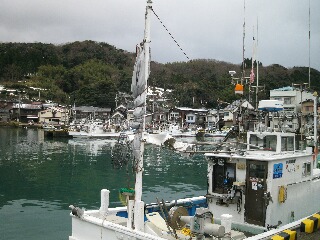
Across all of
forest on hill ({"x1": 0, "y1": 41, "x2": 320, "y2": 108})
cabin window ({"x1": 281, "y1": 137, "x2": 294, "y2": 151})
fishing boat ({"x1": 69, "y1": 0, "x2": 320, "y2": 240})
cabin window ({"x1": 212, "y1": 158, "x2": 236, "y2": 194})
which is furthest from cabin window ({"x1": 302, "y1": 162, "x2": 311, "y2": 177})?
forest on hill ({"x1": 0, "y1": 41, "x2": 320, "y2": 108})

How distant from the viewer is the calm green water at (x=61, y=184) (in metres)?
17.9

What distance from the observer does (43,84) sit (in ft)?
431

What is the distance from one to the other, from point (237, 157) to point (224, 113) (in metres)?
84.9

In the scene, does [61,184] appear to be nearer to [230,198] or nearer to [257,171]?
[230,198]

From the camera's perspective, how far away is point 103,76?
13400cm

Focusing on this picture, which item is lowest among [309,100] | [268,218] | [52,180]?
[52,180]

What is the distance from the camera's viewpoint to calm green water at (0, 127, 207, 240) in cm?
1789

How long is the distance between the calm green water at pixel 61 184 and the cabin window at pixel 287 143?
9835 mm

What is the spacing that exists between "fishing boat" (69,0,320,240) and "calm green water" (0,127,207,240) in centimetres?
716

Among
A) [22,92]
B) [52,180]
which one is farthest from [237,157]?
[22,92]

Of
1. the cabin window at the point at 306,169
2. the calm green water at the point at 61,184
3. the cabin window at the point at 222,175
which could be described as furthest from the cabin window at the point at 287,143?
the calm green water at the point at 61,184

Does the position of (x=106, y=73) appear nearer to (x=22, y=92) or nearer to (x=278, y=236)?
(x=22, y=92)

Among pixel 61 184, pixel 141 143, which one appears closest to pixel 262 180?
pixel 141 143

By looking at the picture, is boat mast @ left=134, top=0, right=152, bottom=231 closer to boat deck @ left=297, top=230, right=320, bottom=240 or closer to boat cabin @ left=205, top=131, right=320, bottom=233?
boat cabin @ left=205, top=131, right=320, bottom=233
